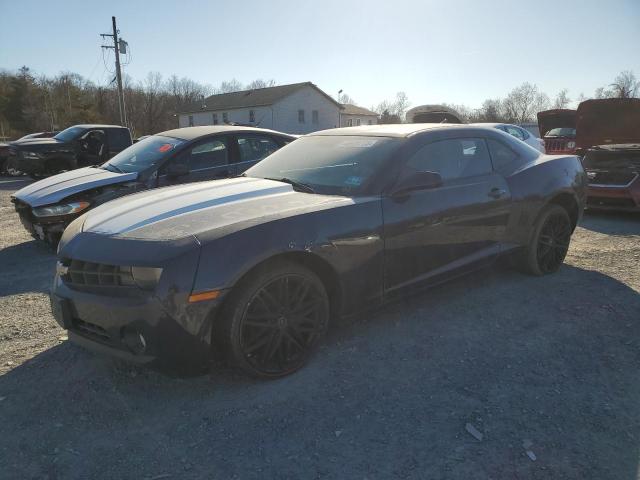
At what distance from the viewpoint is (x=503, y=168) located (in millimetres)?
4277

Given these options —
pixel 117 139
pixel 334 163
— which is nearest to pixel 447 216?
pixel 334 163

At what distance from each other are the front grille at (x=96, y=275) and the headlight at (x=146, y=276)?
41mm

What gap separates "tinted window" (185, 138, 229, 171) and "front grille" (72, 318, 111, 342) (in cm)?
348

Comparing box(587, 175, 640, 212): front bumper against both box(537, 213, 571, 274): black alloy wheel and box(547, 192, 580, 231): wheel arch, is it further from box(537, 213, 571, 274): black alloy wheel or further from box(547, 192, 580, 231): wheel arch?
box(537, 213, 571, 274): black alloy wheel

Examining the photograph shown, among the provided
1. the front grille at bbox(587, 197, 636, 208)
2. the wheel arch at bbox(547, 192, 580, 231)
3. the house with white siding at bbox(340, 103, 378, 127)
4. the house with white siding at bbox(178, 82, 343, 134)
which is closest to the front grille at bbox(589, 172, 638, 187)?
the front grille at bbox(587, 197, 636, 208)

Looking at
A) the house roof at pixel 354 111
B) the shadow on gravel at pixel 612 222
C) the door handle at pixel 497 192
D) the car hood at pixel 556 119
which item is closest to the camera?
the door handle at pixel 497 192

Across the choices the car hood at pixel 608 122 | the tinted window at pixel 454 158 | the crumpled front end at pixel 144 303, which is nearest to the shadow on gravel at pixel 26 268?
the crumpled front end at pixel 144 303

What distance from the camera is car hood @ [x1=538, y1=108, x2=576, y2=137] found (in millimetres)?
13922

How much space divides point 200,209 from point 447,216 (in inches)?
74.6

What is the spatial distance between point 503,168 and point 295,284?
2502mm

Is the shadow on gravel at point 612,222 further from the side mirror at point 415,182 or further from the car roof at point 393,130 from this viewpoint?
the side mirror at point 415,182

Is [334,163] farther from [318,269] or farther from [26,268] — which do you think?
[26,268]

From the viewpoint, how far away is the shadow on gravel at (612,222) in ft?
22.7

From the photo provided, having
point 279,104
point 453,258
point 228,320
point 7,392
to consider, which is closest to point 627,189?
point 453,258
